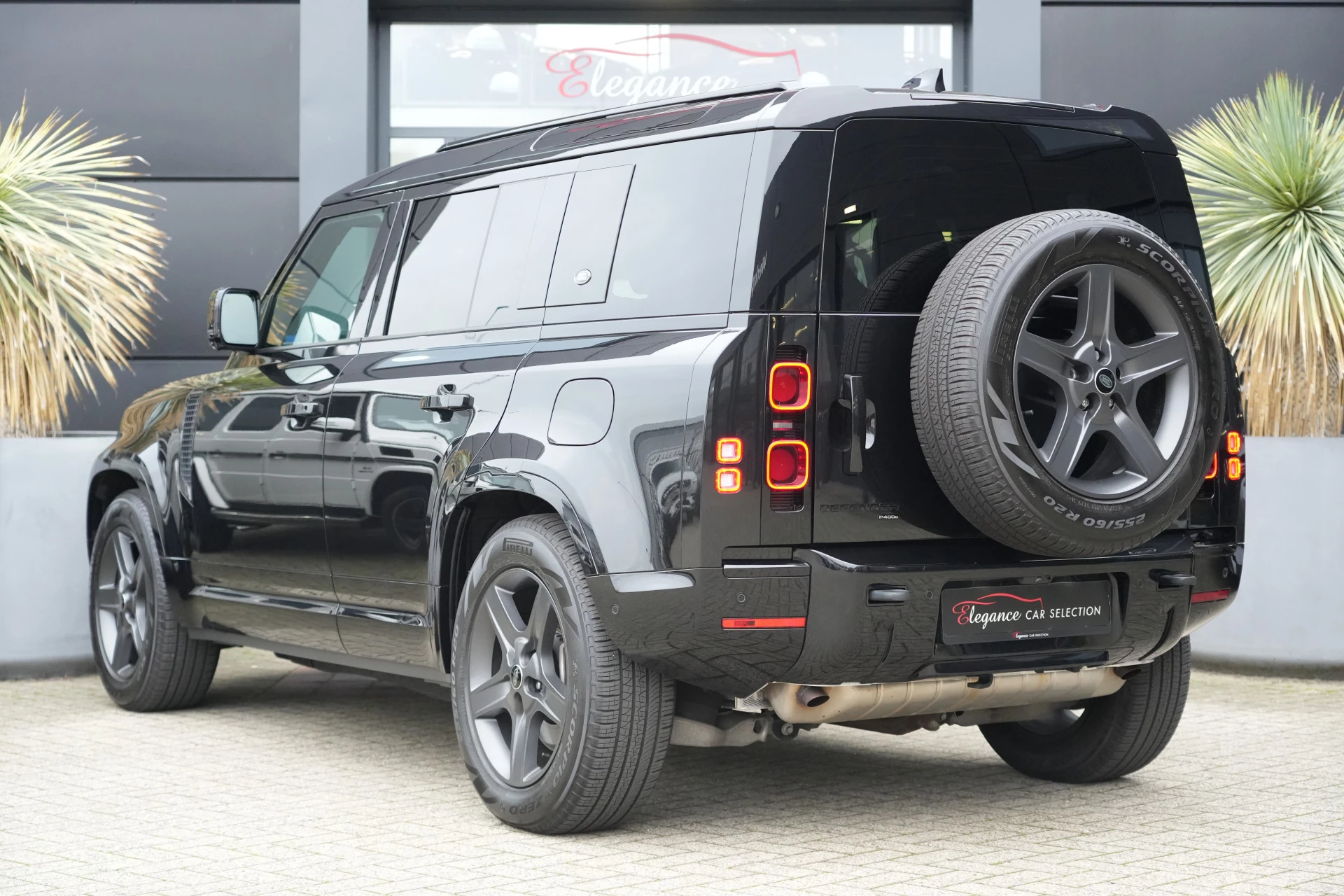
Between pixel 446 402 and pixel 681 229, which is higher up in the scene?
pixel 681 229

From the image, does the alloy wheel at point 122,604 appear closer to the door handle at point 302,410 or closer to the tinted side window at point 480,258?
the door handle at point 302,410

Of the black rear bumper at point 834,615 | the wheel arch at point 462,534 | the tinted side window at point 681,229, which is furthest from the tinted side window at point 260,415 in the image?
the black rear bumper at point 834,615

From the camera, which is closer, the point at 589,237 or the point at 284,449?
the point at 589,237

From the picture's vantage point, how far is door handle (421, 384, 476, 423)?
4.48 metres

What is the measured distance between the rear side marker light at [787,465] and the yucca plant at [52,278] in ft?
15.5

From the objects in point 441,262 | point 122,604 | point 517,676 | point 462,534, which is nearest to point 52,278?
point 122,604

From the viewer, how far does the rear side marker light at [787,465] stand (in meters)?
3.74

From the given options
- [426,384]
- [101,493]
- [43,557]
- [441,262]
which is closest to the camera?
[426,384]

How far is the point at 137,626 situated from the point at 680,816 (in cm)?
293

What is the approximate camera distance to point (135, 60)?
32.1 feet

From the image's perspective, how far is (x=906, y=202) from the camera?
13.1 feet

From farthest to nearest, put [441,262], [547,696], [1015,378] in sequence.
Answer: [441,262] → [547,696] → [1015,378]

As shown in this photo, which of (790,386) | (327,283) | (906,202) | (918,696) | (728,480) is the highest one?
(906,202)

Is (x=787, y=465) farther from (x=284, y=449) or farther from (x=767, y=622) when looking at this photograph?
(x=284, y=449)
